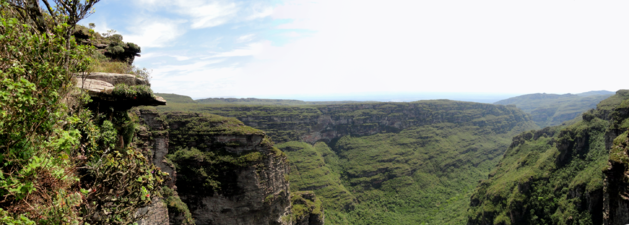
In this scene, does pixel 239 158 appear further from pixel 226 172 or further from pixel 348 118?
pixel 348 118

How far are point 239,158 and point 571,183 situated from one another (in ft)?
212

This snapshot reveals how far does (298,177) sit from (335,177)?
2001 cm

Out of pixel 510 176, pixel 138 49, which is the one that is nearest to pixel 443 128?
pixel 510 176

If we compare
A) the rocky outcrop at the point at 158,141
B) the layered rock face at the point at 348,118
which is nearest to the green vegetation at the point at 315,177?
the layered rock face at the point at 348,118

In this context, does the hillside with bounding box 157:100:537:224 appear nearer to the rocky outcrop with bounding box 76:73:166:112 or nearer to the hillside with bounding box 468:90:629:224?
the hillside with bounding box 468:90:629:224

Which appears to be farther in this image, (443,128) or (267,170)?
(443,128)

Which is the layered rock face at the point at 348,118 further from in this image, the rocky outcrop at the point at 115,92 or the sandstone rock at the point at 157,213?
the rocky outcrop at the point at 115,92

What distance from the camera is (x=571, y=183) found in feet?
160

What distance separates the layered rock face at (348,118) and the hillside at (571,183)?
79537 millimetres

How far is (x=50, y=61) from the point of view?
8.32 meters

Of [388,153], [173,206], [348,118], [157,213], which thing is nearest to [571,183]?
[157,213]

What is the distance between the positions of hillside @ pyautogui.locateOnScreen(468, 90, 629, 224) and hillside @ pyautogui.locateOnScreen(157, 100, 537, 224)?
1869 cm

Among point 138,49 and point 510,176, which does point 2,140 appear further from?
point 510,176

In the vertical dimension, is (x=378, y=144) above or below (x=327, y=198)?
above
